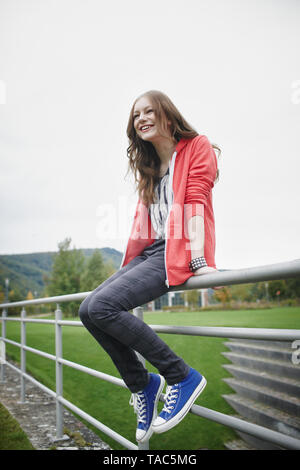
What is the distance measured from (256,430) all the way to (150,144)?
1.13 metres

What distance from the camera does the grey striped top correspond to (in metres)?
1.33

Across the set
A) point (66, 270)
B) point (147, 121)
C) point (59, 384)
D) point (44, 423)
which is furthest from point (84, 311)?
point (66, 270)

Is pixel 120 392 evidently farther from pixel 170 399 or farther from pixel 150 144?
pixel 150 144

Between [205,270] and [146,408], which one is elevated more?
[205,270]

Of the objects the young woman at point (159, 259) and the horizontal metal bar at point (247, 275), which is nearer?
the horizontal metal bar at point (247, 275)

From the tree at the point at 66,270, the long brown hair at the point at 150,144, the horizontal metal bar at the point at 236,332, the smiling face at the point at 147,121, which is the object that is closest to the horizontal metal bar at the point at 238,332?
the horizontal metal bar at the point at 236,332

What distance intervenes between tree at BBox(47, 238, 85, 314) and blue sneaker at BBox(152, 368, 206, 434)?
105ft

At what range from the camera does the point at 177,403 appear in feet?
3.26

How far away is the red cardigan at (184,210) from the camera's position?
1085 mm

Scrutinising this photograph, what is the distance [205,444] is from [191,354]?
639 millimetres

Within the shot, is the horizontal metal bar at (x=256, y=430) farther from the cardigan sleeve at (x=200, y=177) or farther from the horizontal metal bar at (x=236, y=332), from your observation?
the cardigan sleeve at (x=200, y=177)

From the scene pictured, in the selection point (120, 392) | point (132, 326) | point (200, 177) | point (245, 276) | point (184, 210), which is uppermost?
point (200, 177)

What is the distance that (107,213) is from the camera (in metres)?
1.85

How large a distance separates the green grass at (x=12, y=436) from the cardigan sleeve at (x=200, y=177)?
1681 millimetres
